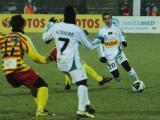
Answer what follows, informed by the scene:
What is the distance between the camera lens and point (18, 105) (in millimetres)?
12922

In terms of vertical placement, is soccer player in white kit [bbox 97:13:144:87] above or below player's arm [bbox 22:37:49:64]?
below

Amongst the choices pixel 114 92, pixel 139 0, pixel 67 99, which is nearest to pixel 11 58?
pixel 67 99

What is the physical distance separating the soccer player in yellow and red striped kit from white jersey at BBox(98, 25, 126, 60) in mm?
4531

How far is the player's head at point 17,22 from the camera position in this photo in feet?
36.6

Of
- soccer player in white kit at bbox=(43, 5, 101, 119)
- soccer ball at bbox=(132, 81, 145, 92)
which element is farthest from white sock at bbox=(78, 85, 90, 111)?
soccer ball at bbox=(132, 81, 145, 92)

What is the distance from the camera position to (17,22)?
11.2m

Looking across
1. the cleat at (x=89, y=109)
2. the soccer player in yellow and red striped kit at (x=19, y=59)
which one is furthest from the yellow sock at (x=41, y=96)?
the cleat at (x=89, y=109)

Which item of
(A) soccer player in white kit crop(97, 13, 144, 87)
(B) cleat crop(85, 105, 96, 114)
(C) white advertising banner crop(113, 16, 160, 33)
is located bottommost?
(C) white advertising banner crop(113, 16, 160, 33)

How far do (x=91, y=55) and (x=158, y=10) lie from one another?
19.8 metres

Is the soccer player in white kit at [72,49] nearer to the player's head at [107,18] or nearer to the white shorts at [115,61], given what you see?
the player's head at [107,18]

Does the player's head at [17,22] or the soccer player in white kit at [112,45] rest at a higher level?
the player's head at [17,22]

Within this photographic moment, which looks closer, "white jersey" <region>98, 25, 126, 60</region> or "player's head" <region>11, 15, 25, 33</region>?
"player's head" <region>11, 15, 25, 33</region>

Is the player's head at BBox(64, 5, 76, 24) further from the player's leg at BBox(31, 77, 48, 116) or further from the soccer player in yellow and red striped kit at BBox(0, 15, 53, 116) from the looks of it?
the player's leg at BBox(31, 77, 48, 116)

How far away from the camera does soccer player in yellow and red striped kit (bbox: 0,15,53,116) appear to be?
36.5ft
